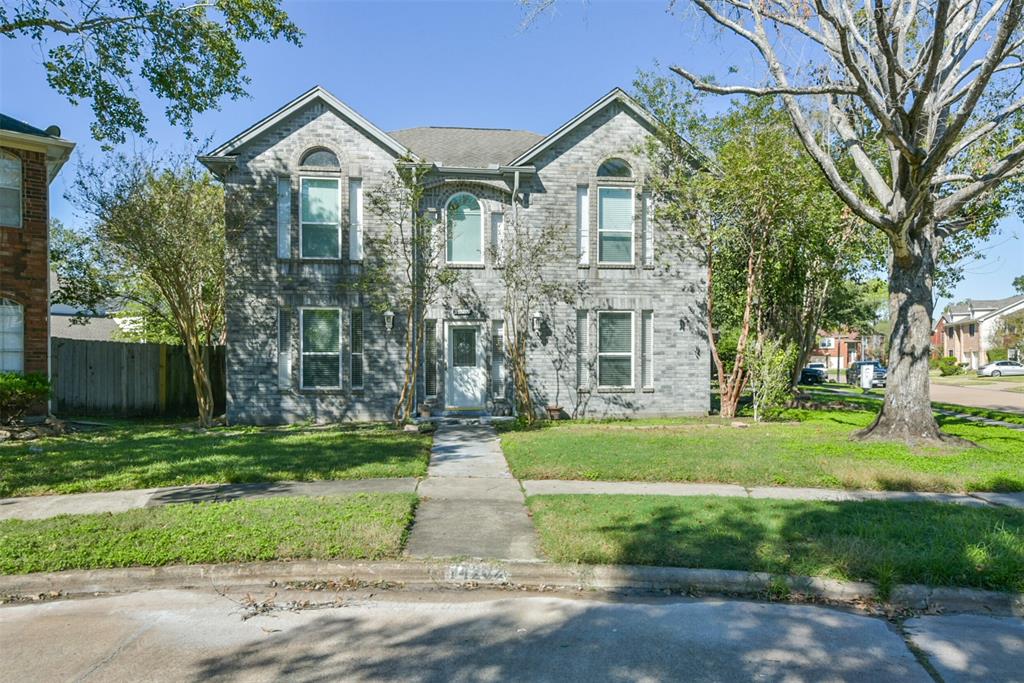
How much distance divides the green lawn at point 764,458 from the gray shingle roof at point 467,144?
7.14m

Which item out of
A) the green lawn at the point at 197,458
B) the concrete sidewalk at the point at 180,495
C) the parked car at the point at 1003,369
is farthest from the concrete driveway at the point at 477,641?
the parked car at the point at 1003,369

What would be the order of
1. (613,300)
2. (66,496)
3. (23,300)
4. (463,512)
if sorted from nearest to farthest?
(463,512) → (66,496) → (23,300) → (613,300)

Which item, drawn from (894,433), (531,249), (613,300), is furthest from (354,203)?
(894,433)

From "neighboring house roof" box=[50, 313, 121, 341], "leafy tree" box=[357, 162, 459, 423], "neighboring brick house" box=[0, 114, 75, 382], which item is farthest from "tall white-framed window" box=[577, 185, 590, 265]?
"neighboring house roof" box=[50, 313, 121, 341]

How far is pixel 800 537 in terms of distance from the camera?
568cm

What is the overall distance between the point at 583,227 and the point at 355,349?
614 cm

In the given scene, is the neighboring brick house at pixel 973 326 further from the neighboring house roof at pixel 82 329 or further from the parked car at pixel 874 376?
the neighboring house roof at pixel 82 329

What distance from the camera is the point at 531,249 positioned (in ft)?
47.1

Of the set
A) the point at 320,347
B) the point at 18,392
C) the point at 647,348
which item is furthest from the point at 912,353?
the point at 18,392

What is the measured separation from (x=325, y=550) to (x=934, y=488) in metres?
7.20

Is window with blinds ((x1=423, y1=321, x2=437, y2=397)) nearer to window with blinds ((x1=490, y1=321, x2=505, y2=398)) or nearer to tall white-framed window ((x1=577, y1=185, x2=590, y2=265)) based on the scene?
window with blinds ((x1=490, y1=321, x2=505, y2=398))

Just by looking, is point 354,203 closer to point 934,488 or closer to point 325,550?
point 325,550

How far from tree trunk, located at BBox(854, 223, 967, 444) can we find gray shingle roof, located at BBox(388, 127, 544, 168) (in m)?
9.01

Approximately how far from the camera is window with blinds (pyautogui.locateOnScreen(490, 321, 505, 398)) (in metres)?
15.3
